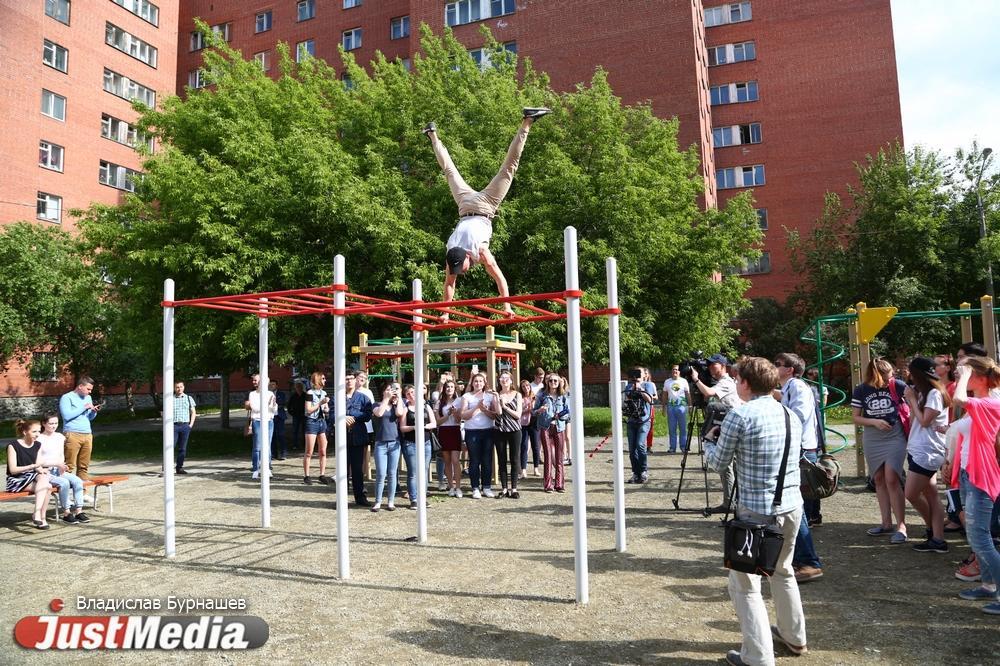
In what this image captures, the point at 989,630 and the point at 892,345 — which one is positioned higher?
the point at 892,345

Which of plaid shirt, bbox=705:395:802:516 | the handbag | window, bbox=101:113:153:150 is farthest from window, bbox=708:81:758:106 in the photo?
the handbag

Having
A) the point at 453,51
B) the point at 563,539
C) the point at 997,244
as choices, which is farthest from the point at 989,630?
the point at 997,244

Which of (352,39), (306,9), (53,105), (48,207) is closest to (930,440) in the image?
(48,207)

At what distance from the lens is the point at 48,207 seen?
108 ft

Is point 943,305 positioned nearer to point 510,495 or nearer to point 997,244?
point 997,244

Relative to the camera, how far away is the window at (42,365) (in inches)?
1112

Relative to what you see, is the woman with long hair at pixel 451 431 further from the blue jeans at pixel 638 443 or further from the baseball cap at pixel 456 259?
the baseball cap at pixel 456 259

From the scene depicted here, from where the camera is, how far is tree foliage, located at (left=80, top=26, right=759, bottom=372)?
1603 centimetres

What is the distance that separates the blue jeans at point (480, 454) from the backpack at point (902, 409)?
5.46 metres

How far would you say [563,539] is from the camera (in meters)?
7.65

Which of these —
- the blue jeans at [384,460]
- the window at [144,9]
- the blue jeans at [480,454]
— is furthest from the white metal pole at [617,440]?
the window at [144,9]

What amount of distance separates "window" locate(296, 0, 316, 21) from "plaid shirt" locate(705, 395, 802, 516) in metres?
44.9

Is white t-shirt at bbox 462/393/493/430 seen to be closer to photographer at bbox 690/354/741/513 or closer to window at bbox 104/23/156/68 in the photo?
photographer at bbox 690/354/741/513

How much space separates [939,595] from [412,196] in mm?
14700
